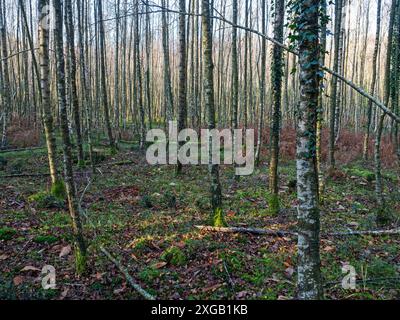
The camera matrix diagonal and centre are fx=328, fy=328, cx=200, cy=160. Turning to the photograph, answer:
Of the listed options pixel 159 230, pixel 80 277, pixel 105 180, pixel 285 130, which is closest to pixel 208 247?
pixel 159 230

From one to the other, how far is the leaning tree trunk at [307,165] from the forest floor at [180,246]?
1.29 meters

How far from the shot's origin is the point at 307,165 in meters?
3.59

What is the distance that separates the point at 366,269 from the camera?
5184mm

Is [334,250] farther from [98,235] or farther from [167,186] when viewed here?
[167,186]

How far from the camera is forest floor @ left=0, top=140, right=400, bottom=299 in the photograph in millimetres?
4910

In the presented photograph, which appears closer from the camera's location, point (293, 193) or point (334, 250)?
point (334, 250)

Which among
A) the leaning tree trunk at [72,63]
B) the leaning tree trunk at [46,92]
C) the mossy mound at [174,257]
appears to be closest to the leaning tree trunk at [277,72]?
the mossy mound at [174,257]

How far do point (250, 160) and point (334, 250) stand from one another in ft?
30.0

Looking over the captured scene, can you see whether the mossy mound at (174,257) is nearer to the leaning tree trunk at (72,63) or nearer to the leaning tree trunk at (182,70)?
the leaning tree trunk at (182,70)

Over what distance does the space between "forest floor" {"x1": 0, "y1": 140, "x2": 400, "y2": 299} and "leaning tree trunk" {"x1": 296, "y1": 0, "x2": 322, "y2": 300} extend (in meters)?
1.29

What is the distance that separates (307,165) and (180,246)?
10.7 feet

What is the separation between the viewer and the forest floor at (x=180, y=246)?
4.91 m

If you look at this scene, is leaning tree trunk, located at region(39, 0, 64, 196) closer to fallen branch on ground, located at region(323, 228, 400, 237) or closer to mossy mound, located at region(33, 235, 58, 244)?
mossy mound, located at region(33, 235, 58, 244)

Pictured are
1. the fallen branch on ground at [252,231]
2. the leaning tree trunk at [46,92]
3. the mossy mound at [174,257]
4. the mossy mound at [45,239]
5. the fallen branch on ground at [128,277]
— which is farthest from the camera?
the leaning tree trunk at [46,92]
